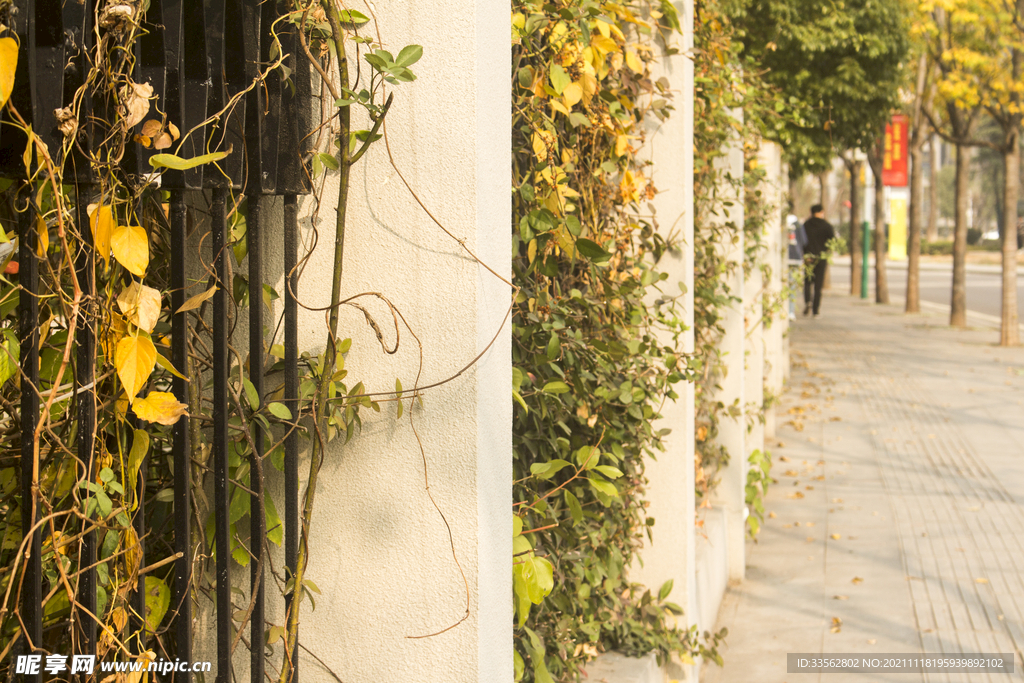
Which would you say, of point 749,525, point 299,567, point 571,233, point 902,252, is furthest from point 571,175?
point 902,252

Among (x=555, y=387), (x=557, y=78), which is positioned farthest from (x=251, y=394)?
(x=557, y=78)

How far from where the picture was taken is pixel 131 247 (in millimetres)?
1541

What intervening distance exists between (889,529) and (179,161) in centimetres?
564

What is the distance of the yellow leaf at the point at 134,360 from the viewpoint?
1543 millimetres

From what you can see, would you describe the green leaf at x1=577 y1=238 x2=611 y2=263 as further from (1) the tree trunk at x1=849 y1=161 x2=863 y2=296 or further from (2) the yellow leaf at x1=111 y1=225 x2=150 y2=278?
(1) the tree trunk at x1=849 y1=161 x2=863 y2=296

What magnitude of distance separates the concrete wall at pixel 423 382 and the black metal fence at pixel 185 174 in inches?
4.3

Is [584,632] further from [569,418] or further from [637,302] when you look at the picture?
[637,302]

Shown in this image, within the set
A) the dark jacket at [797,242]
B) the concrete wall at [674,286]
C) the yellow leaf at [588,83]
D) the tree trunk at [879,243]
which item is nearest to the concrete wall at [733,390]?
the concrete wall at [674,286]

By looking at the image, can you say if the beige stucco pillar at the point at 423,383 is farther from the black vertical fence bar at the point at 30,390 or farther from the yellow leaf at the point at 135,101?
the black vertical fence bar at the point at 30,390

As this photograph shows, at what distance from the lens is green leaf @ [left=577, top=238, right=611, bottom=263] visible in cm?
243

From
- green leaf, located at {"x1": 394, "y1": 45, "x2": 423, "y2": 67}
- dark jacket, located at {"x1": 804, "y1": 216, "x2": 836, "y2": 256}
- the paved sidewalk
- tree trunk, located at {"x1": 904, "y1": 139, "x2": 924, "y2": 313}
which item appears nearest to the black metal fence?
green leaf, located at {"x1": 394, "y1": 45, "x2": 423, "y2": 67}

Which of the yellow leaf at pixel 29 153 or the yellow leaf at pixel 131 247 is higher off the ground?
the yellow leaf at pixel 29 153

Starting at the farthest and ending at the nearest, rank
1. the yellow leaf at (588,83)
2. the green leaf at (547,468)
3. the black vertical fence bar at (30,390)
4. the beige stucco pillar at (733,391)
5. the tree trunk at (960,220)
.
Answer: the tree trunk at (960,220), the beige stucco pillar at (733,391), the yellow leaf at (588,83), the green leaf at (547,468), the black vertical fence bar at (30,390)

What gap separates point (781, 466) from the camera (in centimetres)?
797
